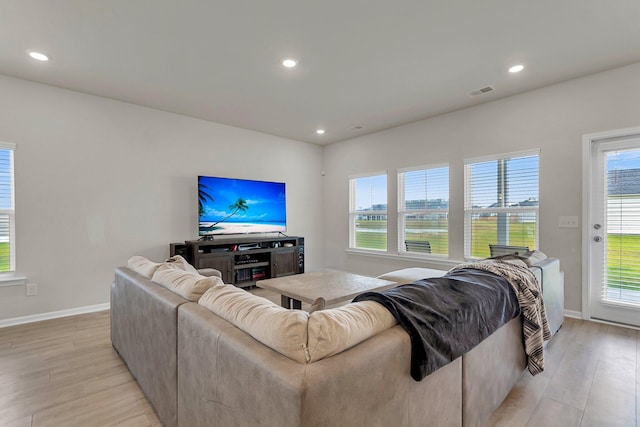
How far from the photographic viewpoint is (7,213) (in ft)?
10.6

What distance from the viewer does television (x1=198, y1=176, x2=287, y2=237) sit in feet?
14.4

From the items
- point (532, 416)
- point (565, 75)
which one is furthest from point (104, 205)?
point (565, 75)

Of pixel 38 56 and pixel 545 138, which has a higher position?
pixel 38 56

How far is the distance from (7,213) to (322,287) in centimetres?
344

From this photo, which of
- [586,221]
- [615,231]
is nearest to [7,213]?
[586,221]

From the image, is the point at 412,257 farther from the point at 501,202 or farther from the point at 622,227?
the point at 622,227

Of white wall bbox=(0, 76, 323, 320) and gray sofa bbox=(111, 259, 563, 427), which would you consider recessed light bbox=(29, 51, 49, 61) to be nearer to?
white wall bbox=(0, 76, 323, 320)

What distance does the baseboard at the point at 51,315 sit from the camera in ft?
10.5

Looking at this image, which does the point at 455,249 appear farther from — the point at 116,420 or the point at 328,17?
the point at 116,420

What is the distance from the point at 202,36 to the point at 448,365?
2825 mm

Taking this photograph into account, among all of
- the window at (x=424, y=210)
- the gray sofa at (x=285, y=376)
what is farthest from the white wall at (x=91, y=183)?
the window at (x=424, y=210)

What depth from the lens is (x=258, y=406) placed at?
928 millimetres

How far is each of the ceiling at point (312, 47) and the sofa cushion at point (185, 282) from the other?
1.84 meters

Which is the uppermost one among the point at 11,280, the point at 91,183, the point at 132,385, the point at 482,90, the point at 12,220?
the point at 482,90
